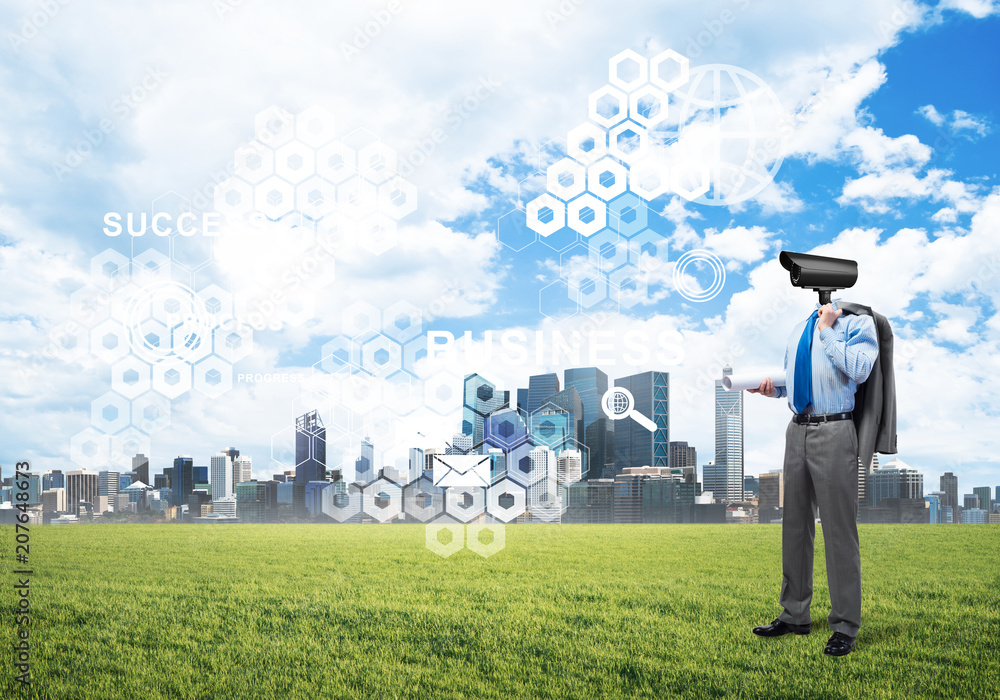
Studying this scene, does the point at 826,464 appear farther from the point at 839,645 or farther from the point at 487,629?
the point at 487,629

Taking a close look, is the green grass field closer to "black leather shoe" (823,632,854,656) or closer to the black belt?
"black leather shoe" (823,632,854,656)

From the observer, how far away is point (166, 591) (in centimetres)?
741

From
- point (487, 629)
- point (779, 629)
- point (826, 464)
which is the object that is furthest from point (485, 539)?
point (826, 464)

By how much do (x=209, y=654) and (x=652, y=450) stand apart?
19.5 m

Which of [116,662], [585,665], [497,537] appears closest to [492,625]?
[585,665]

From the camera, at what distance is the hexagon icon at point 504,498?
35.7ft

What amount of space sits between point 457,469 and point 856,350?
648 cm

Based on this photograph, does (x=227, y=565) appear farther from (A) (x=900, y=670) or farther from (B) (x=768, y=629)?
(A) (x=900, y=670)

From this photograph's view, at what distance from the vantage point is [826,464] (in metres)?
5.05

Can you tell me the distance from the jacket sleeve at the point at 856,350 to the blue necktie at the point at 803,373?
9.4 inches

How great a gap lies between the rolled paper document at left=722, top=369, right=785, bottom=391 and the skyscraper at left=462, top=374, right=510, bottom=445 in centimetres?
575

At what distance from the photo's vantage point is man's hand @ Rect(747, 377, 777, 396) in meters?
5.55

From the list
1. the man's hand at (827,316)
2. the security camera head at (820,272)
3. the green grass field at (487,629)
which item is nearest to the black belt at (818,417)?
the man's hand at (827,316)

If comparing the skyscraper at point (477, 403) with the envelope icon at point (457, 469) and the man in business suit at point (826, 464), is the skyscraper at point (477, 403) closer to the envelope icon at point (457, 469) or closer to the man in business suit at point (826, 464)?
the envelope icon at point (457, 469)
